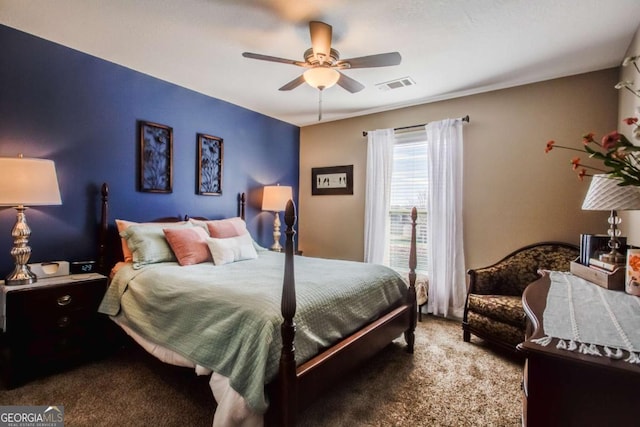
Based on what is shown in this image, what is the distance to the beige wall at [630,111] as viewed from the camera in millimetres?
2150

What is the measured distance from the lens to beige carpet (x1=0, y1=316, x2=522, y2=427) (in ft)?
5.94

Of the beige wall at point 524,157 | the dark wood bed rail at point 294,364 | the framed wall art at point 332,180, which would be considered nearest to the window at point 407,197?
the beige wall at point 524,157

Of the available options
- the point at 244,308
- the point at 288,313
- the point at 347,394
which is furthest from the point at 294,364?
the point at 347,394

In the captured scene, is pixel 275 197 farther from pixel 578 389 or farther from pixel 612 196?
pixel 578 389

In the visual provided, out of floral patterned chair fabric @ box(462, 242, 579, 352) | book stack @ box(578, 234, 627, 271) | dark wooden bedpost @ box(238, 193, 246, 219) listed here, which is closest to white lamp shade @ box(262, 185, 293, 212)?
dark wooden bedpost @ box(238, 193, 246, 219)

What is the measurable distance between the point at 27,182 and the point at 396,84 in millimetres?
3238

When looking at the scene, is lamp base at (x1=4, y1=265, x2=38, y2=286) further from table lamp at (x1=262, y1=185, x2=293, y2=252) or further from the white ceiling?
table lamp at (x1=262, y1=185, x2=293, y2=252)

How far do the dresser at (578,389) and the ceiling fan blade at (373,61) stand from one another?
5.93 ft

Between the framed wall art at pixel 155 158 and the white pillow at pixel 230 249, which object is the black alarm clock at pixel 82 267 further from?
the white pillow at pixel 230 249

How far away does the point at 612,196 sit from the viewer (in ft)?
5.30

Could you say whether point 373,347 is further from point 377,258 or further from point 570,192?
point 570,192

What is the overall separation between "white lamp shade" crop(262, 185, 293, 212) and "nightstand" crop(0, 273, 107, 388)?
203 cm

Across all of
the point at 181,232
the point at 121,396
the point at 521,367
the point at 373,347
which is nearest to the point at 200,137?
the point at 181,232

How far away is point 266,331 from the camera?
1500 mm
